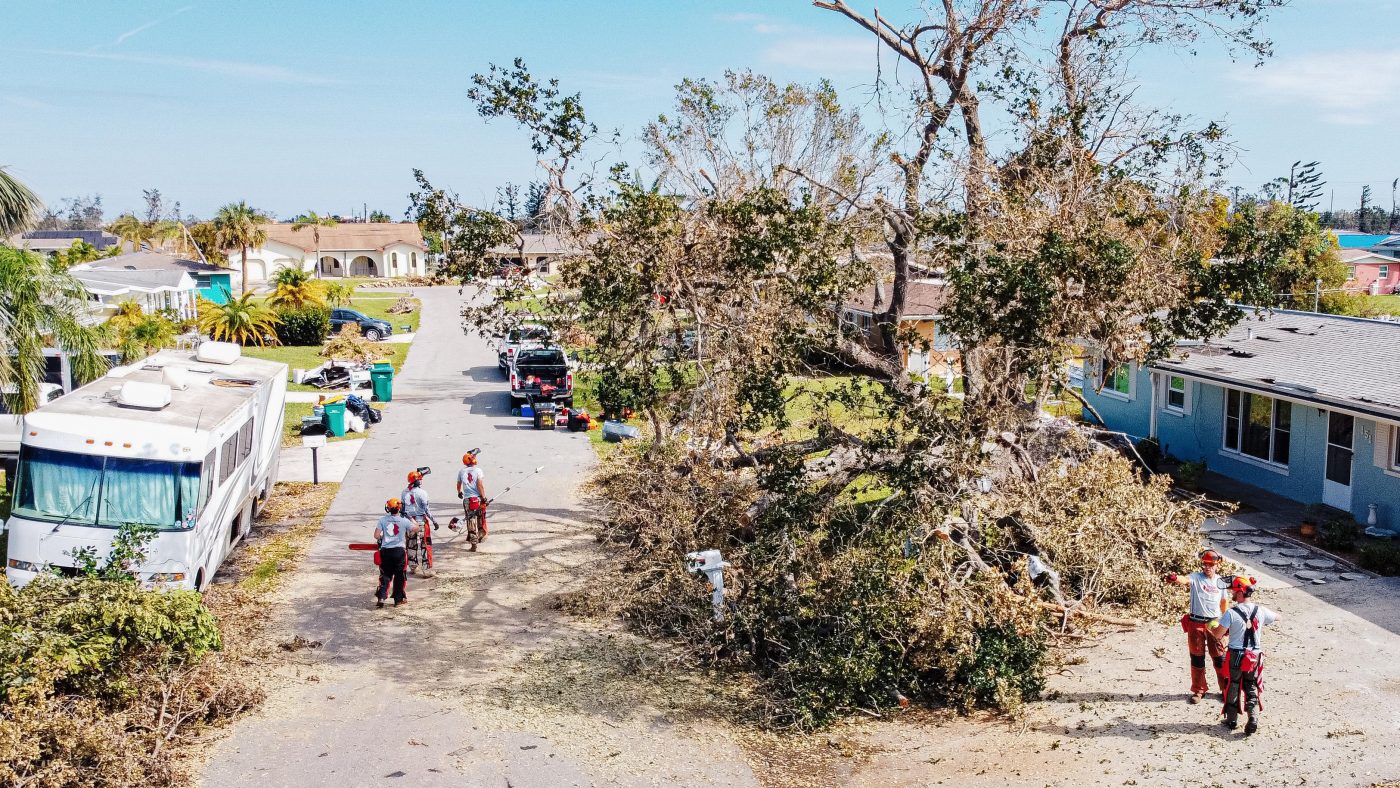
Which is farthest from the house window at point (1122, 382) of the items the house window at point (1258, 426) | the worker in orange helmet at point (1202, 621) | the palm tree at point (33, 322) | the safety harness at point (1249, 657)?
the palm tree at point (33, 322)

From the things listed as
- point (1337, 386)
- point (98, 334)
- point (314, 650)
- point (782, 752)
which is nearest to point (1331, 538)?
point (1337, 386)

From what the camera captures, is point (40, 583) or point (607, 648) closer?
point (40, 583)

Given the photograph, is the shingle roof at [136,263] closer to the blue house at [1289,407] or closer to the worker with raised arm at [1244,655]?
the blue house at [1289,407]

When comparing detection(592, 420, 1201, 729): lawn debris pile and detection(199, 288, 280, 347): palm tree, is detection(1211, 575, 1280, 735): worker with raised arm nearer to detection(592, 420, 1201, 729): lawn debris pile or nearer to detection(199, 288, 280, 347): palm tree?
detection(592, 420, 1201, 729): lawn debris pile

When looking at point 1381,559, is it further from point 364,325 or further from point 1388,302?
point 1388,302

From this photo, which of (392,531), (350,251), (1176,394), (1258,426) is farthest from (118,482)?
(350,251)

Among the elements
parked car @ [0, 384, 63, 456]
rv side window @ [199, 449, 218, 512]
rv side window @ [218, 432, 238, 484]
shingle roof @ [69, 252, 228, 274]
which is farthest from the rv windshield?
shingle roof @ [69, 252, 228, 274]

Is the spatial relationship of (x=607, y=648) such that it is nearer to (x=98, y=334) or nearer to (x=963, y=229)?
(x=963, y=229)
